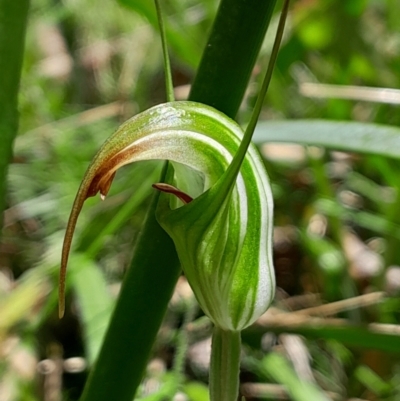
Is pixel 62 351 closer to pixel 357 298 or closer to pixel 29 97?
pixel 357 298

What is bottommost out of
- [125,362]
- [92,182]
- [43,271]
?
[43,271]

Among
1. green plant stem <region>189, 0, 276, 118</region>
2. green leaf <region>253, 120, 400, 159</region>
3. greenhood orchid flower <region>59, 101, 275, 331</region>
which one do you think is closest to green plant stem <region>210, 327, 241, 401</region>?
greenhood orchid flower <region>59, 101, 275, 331</region>

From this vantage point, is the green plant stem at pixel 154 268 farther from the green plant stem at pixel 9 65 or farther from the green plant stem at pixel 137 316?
the green plant stem at pixel 9 65

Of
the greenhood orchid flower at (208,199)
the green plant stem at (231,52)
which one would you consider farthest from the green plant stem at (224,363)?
the green plant stem at (231,52)

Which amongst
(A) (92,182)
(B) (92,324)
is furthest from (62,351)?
(A) (92,182)

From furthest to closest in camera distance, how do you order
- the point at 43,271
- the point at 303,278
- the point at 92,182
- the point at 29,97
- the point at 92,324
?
1. the point at 29,97
2. the point at 303,278
3. the point at 43,271
4. the point at 92,324
5. the point at 92,182

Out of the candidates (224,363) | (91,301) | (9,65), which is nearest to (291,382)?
(91,301)

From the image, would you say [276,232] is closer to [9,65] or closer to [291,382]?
[291,382]

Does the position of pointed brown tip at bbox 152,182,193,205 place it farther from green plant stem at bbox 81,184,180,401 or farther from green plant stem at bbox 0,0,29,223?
green plant stem at bbox 0,0,29,223
